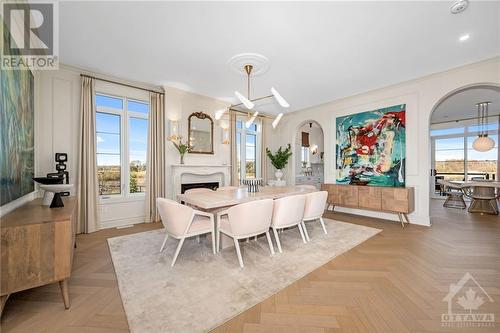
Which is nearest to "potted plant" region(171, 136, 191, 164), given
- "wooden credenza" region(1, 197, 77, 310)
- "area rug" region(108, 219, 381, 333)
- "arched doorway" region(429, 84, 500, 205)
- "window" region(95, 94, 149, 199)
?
"window" region(95, 94, 149, 199)

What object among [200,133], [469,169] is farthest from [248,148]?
[469,169]

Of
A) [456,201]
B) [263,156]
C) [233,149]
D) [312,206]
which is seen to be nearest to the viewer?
[312,206]

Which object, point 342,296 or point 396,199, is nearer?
point 342,296

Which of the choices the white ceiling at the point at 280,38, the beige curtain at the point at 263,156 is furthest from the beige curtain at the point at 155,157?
the beige curtain at the point at 263,156

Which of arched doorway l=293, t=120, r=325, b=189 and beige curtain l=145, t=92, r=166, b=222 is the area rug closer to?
beige curtain l=145, t=92, r=166, b=222

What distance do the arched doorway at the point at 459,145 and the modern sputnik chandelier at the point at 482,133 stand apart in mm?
81

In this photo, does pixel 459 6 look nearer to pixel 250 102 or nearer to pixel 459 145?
pixel 250 102

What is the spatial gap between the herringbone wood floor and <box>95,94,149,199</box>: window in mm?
1490

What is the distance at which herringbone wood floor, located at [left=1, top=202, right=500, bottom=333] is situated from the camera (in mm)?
1541

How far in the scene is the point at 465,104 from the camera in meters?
5.71

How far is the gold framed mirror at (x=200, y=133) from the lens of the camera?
4.93m

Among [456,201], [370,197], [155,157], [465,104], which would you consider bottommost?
[456,201]

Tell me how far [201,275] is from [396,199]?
13.4 ft

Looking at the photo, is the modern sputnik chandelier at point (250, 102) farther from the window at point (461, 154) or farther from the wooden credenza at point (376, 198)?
the window at point (461, 154)
